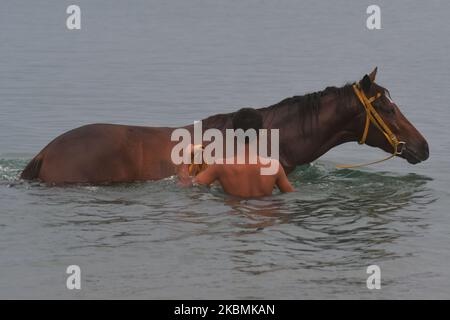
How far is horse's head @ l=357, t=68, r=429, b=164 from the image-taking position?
11945 mm

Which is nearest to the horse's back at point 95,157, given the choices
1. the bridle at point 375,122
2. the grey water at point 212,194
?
the grey water at point 212,194

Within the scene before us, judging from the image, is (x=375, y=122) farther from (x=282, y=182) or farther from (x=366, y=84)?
(x=282, y=182)

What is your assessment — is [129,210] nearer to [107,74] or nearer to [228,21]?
[107,74]

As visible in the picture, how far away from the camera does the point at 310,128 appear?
12.0 metres

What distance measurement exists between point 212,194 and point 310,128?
1477 mm

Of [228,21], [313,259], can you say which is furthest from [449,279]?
[228,21]

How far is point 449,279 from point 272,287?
1.60m

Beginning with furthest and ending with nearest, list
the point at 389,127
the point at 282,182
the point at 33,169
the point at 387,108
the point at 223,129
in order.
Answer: the point at 389,127
the point at 387,108
the point at 223,129
the point at 33,169
the point at 282,182

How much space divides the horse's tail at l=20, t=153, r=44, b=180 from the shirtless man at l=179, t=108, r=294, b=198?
1.50m

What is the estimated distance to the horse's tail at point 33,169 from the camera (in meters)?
11.3

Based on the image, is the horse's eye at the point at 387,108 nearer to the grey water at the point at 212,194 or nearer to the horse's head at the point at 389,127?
the horse's head at the point at 389,127

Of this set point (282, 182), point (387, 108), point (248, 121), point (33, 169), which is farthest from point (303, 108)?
point (33, 169)

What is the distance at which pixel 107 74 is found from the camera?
23.2m

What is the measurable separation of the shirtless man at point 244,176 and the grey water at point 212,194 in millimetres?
165
